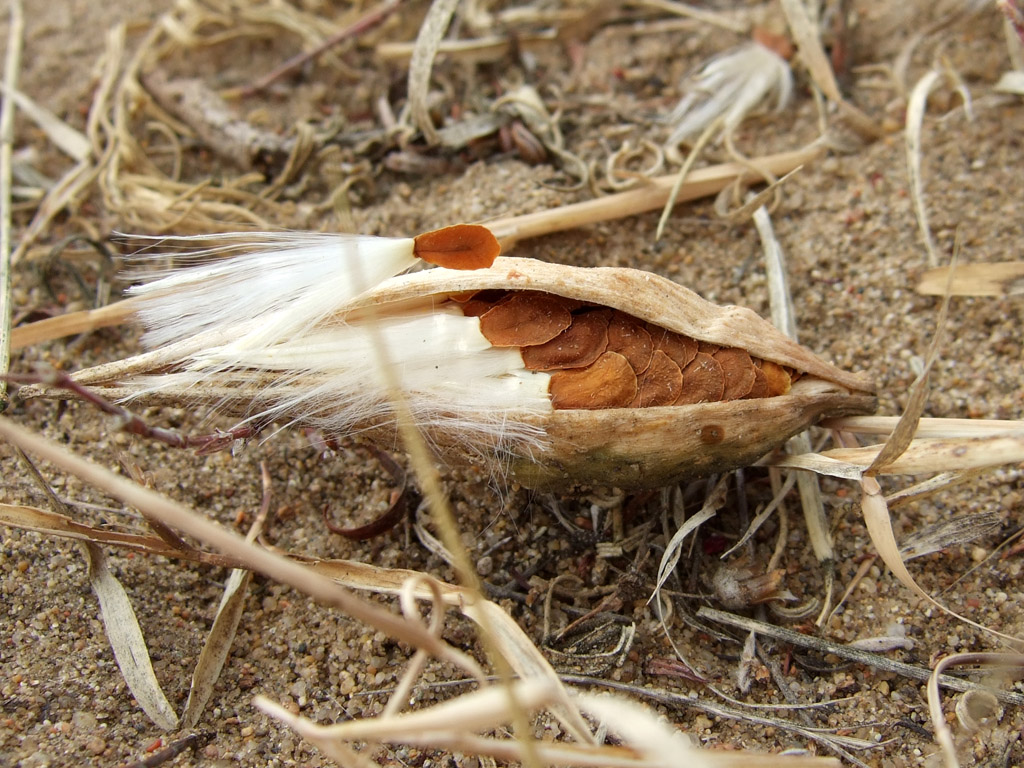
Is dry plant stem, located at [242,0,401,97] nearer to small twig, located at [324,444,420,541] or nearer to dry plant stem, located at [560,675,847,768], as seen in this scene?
small twig, located at [324,444,420,541]

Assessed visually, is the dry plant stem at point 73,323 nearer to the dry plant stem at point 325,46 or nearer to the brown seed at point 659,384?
the dry plant stem at point 325,46

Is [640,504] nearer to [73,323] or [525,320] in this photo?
[525,320]

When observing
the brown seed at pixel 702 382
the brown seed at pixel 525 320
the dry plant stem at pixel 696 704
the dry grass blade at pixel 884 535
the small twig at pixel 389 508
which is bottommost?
the dry plant stem at pixel 696 704

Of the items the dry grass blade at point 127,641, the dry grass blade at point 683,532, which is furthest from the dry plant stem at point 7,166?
A: the dry grass blade at point 683,532

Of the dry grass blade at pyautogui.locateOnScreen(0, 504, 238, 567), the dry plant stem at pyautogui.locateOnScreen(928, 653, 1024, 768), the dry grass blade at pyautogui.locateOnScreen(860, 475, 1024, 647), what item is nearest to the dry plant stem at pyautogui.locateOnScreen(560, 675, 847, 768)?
the dry plant stem at pyautogui.locateOnScreen(928, 653, 1024, 768)

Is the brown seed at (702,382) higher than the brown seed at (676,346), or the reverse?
the brown seed at (676,346)

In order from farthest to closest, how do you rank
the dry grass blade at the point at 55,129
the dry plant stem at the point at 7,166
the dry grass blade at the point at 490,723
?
1. the dry grass blade at the point at 55,129
2. the dry plant stem at the point at 7,166
3. the dry grass blade at the point at 490,723

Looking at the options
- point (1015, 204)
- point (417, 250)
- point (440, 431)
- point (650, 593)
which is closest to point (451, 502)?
point (440, 431)

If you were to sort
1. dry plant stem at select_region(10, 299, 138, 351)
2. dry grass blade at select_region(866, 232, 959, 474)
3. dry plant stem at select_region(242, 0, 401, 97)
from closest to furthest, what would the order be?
dry grass blade at select_region(866, 232, 959, 474), dry plant stem at select_region(10, 299, 138, 351), dry plant stem at select_region(242, 0, 401, 97)
